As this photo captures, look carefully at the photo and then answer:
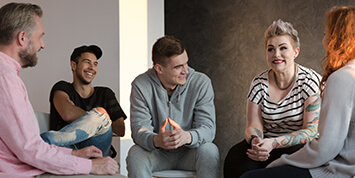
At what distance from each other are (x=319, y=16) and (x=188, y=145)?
5.36 ft

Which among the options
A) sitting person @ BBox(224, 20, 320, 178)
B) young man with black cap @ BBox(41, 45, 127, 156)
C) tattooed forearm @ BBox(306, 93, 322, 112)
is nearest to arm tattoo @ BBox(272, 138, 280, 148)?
sitting person @ BBox(224, 20, 320, 178)

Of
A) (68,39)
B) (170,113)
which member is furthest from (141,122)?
(68,39)

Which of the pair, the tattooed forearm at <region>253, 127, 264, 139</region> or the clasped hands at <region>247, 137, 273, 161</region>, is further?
the tattooed forearm at <region>253, 127, 264, 139</region>

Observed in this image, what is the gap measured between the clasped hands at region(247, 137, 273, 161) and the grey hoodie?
299mm

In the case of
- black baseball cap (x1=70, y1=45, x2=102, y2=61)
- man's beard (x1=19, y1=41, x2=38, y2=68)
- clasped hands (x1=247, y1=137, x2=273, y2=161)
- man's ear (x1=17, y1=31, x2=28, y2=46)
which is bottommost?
clasped hands (x1=247, y1=137, x2=273, y2=161)

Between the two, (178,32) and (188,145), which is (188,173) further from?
(178,32)

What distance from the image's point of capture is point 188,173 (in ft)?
8.06

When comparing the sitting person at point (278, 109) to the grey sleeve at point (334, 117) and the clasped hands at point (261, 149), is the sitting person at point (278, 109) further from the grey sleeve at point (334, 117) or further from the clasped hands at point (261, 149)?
the grey sleeve at point (334, 117)

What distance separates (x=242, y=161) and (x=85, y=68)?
1349 mm

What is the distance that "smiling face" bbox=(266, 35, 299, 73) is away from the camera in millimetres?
2547

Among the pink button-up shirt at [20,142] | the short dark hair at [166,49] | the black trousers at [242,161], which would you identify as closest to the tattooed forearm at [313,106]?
the black trousers at [242,161]

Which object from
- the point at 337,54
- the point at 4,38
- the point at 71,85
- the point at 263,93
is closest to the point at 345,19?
the point at 337,54

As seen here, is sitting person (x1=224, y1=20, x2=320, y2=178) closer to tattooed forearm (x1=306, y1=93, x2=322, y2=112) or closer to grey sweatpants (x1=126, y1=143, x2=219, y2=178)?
tattooed forearm (x1=306, y1=93, x2=322, y2=112)

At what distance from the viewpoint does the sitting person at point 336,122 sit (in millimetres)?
1609
